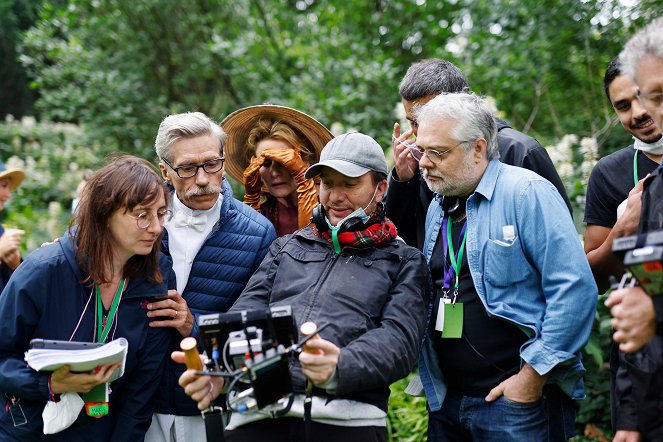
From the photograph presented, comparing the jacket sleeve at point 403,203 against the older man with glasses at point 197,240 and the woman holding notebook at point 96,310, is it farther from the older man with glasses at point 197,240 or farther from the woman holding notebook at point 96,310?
the woman holding notebook at point 96,310

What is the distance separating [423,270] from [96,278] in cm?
136

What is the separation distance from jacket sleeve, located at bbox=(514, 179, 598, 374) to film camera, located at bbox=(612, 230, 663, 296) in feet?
2.06

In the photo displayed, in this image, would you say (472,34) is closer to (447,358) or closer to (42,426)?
(447,358)

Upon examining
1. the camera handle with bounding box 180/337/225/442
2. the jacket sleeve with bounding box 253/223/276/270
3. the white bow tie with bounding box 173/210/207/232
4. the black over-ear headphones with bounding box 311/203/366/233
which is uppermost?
the white bow tie with bounding box 173/210/207/232

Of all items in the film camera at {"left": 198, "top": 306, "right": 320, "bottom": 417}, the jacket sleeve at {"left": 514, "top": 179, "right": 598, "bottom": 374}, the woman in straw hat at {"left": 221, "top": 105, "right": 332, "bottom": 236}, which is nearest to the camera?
the film camera at {"left": 198, "top": 306, "right": 320, "bottom": 417}

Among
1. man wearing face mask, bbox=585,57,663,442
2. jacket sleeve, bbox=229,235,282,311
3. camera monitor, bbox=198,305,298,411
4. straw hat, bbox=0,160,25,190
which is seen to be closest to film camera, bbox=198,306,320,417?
camera monitor, bbox=198,305,298,411

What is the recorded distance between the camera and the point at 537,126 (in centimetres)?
998

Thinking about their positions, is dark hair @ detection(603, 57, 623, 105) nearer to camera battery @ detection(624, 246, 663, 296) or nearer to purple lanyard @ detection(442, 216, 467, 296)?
purple lanyard @ detection(442, 216, 467, 296)

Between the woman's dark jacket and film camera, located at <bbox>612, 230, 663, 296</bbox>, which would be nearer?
film camera, located at <bbox>612, 230, 663, 296</bbox>

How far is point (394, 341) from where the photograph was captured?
2643mm

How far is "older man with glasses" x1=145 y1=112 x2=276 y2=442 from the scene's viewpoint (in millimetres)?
3227

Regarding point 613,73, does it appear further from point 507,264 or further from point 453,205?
point 507,264

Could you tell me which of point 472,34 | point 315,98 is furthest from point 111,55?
point 472,34

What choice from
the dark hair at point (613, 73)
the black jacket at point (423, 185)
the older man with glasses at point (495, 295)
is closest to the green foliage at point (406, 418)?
the black jacket at point (423, 185)
